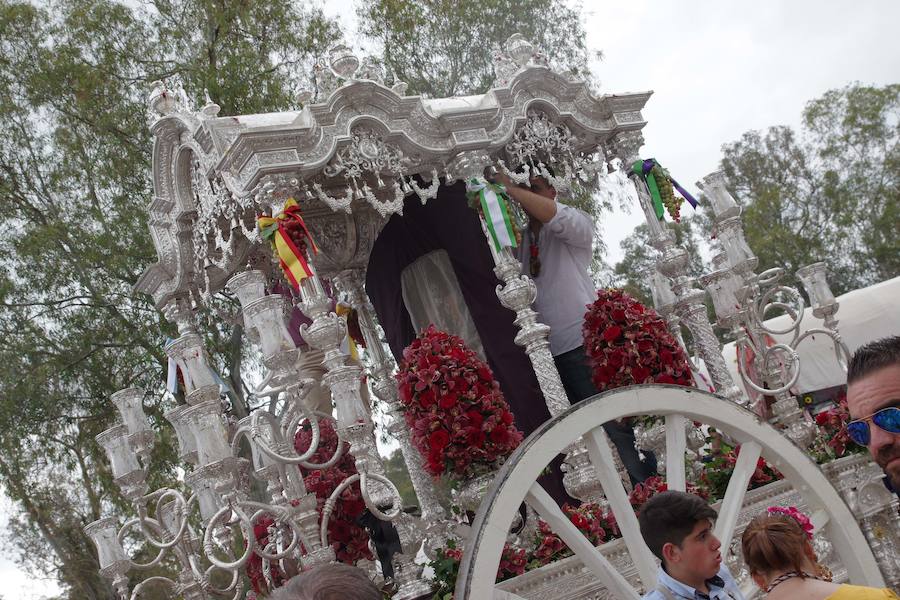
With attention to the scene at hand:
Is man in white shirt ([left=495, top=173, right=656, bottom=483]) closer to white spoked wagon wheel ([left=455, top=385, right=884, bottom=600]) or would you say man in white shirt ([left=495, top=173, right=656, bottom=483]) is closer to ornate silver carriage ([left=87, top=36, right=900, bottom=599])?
ornate silver carriage ([left=87, top=36, right=900, bottom=599])

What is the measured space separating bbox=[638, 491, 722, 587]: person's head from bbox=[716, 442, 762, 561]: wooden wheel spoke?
0.86 m

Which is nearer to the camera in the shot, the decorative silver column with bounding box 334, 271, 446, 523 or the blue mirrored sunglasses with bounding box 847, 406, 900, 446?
the blue mirrored sunglasses with bounding box 847, 406, 900, 446

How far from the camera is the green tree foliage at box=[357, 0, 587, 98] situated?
17.6 m

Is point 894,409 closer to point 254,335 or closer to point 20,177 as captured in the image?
point 254,335

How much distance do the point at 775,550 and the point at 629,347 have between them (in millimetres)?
2330

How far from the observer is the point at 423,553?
237 inches

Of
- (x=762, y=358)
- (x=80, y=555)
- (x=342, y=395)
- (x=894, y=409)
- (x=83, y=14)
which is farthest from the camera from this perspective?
(x=80, y=555)

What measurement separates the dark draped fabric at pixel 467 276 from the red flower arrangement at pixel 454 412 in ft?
4.53

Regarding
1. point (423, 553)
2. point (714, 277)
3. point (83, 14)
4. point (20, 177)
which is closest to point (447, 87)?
point (83, 14)

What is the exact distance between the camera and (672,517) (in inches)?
144

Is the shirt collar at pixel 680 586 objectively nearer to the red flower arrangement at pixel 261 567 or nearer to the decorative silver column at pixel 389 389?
the decorative silver column at pixel 389 389

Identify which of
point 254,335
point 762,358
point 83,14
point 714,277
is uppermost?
point 83,14

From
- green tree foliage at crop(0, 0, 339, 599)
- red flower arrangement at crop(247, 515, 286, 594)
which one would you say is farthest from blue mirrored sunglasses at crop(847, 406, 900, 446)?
green tree foliage at crop(0, 0, 339, 599)

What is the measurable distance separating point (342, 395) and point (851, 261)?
25.8m
